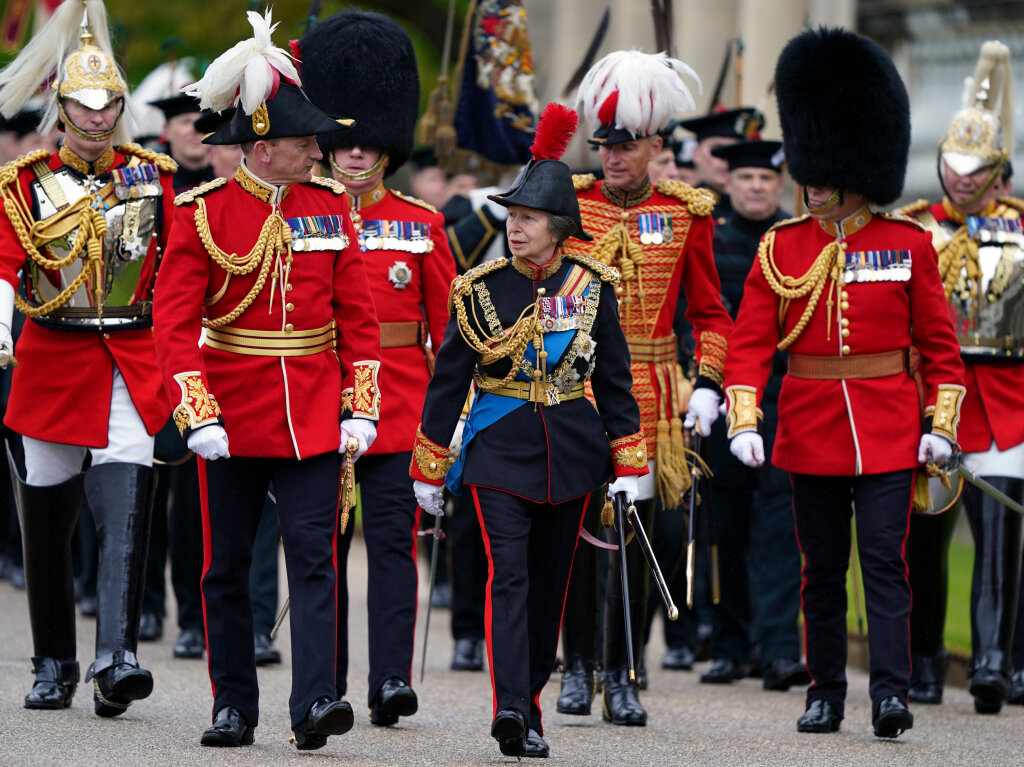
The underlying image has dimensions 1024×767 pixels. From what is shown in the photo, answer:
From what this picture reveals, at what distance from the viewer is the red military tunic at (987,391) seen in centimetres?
845

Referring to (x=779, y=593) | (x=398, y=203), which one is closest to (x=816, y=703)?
(x=779, y=593)

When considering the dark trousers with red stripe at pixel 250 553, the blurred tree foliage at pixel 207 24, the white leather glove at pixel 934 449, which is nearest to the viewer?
the dark trousers with red stripe at pixel 250 553

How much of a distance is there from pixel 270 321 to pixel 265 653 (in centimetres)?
279

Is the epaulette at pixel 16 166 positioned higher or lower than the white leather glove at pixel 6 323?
higher

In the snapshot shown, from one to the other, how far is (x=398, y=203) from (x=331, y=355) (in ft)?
A: 3.90

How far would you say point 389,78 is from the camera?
794cm

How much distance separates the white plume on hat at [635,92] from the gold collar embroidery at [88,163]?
5.90 ft

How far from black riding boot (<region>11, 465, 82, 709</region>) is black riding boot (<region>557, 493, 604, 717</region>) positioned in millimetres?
1800

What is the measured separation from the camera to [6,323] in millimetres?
6953

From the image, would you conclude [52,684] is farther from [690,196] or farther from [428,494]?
[690,196]

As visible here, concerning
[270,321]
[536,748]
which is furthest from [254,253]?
[536,748]

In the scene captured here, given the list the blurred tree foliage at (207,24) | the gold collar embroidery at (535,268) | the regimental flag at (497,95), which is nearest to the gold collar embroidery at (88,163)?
the gold collar embroidery at (535,268)

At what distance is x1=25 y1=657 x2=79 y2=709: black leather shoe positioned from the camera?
7293 millimetres

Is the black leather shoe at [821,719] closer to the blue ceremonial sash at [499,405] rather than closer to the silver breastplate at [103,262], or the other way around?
the blue ceremonial sash at [499,405]
